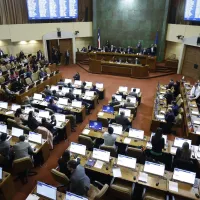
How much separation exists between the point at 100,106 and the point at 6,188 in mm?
6418

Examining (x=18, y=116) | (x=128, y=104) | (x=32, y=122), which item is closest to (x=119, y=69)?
(x=128, y=104)

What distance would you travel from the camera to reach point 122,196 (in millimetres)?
4676

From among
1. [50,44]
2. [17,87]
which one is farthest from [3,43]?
[17,87]

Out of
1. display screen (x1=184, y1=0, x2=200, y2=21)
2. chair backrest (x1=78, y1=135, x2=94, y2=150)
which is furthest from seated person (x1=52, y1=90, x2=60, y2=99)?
display screen (x1=184, y1=0, x2=200, y2=21)

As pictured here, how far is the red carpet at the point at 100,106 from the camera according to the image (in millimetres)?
5891

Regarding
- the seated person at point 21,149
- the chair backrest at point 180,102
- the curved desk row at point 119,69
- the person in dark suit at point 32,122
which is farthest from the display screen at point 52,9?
the seated person at point 21,149

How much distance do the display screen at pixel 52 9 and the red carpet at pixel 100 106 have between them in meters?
4.37

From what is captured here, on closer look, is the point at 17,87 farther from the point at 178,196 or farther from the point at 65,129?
the point at 178,196

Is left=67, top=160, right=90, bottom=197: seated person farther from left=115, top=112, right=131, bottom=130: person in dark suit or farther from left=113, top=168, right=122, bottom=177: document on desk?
left=115, top=112, right=131, bottom=130: person in dark suit

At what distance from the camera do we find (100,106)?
10695mm

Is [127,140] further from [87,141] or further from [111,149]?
[87,141]

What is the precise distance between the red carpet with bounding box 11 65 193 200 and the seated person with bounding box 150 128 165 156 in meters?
2.58

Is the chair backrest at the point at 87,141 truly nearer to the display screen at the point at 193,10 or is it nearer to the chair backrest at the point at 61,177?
the chair backrest at the point at 61,177

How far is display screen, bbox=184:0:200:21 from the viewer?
13.5 m
